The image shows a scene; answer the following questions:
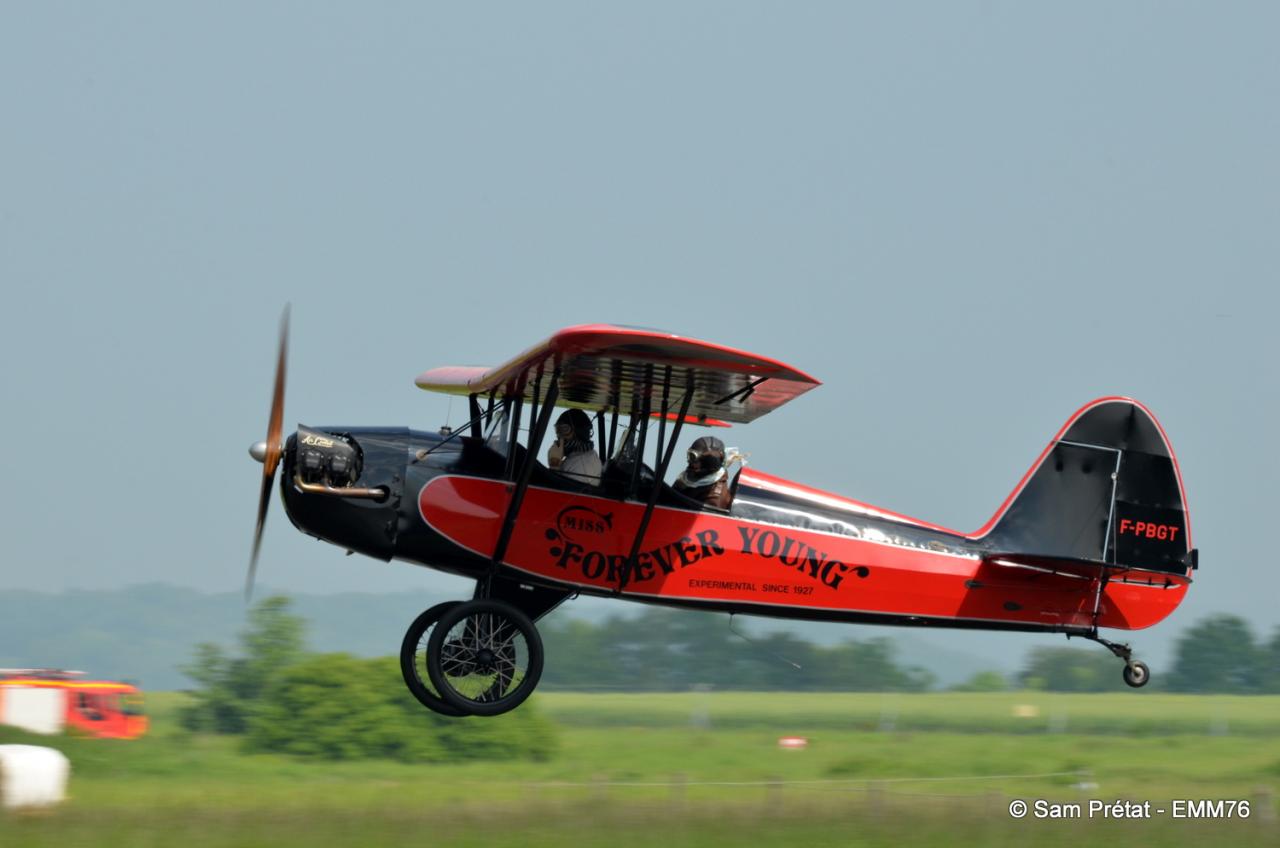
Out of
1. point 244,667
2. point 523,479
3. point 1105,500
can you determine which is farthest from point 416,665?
point 244,667

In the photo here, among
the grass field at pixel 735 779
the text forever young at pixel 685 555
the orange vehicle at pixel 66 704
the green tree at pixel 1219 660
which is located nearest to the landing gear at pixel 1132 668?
the grass field at pixel 735 779

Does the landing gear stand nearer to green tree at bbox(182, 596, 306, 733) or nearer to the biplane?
the biplane

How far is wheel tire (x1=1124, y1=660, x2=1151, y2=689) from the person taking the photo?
12.8 meters

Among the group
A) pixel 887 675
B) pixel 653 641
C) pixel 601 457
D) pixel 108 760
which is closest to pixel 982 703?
pixel 887 675

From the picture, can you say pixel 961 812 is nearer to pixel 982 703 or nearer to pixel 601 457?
pixel 601 457

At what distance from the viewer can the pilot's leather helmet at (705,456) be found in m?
11.8

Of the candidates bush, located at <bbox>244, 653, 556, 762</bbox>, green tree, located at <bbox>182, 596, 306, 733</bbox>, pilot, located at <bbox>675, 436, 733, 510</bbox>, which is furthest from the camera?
green tree, located at <bbox>182, 596, 306, 733</bbox>

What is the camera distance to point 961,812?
1293cm

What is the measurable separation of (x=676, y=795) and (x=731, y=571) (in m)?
7.13

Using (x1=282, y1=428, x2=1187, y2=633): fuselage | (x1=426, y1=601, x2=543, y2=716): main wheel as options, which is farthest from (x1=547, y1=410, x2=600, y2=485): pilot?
(x1=426, y1=601, x2=543, y2=716): main wheel

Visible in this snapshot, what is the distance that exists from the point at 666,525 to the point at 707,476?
20.6 inches

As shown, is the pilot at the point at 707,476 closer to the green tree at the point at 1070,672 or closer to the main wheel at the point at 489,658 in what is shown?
the main wheel at the point at 489,658

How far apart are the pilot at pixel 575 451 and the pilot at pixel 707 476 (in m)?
0.72

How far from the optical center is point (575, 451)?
11.7m
